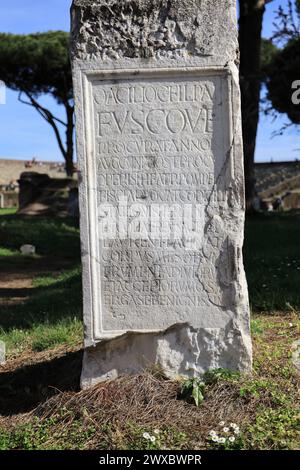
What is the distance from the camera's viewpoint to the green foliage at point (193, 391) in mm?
3303

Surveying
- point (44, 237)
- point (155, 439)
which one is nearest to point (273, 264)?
point (155, 439)

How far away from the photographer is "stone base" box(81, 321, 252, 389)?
352 centimetres

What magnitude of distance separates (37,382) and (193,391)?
1.22m

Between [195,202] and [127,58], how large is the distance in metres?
0.92

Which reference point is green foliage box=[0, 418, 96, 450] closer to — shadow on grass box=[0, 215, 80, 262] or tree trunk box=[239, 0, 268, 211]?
shadow on grass box=[0, 215, 80, 262]

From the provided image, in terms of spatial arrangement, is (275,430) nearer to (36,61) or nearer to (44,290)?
(44,290)

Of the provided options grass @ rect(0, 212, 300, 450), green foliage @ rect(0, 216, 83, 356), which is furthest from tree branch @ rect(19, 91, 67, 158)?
grass @ rect(0, 212, 300, 450)

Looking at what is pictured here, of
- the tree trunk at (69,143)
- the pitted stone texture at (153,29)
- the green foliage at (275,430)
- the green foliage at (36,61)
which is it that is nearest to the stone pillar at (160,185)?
the pitted stone texture at (153,29)

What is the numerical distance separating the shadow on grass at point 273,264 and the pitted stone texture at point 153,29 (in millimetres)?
2481

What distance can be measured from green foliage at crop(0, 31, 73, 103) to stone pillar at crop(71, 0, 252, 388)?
20802mm

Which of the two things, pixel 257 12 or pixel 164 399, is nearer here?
pixel 164 399
